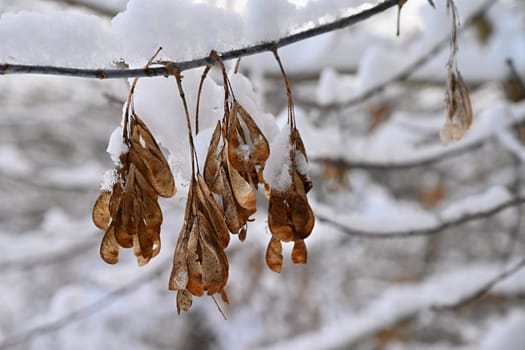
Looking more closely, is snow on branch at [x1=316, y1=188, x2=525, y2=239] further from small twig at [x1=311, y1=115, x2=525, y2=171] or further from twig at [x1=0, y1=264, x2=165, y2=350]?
twig at [x1=0, y1=264, x2=165, y2=350]

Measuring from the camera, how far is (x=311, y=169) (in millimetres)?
1763

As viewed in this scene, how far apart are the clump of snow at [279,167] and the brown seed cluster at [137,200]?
84mm

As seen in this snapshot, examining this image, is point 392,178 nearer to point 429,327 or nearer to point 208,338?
point 429,327

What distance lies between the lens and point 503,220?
3.64m

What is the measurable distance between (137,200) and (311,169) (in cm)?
139

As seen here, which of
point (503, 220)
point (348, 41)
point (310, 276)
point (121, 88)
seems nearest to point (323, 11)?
point (121, 88)

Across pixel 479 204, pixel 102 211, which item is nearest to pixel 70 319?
pixel 102 211

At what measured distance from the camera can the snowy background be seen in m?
0.45

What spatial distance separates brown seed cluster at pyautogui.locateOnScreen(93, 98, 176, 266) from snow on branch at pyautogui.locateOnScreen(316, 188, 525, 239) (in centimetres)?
40

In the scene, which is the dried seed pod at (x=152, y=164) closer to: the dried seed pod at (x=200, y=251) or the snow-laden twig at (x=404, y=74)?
the dried seed pod at (x=200, y=251)

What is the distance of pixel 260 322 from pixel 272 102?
80.2 inches

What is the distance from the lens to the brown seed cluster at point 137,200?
403 millimetres

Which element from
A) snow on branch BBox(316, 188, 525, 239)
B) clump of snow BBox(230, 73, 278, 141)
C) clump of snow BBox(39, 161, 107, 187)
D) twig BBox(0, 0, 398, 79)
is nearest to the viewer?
twig BBox(0, 0, 398, 79)

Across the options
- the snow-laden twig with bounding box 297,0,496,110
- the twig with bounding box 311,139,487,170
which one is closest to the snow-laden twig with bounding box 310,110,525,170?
the twig with bounding box 311,139,487,170
